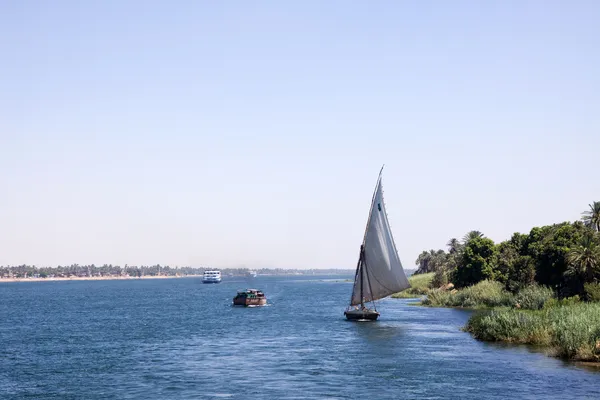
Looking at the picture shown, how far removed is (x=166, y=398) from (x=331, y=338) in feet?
110

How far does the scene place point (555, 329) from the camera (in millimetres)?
56375

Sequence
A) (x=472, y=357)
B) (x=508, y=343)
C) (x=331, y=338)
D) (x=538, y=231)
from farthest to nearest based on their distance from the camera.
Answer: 1. (x=538, y=231)
2. (x=331, y=338)
3. (x=508, y=343)
4. (x=472, y=357)

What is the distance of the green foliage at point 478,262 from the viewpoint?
117750 mm

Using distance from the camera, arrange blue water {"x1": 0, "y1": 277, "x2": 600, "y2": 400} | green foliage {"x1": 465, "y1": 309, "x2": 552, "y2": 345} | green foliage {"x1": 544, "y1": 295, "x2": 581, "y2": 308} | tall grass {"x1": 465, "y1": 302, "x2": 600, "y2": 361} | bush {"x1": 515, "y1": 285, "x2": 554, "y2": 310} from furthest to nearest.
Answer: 1. bush {"x1": 515, "y1": 285, "x2": 554, "y2": 310}
2. green foliage {"x1": 544, "y1": 295, "x2": 581, "y2": 308}
3. green foliage {"x1": 465, "y1": 309, "x2": 552, "y2": 345}
4. tall grass {"x1": 465, "y1": 302, "x2": 600, "y2": 361}
5. blue water {"x1": 0, "y1": 277, "x2": 600, "y2": 400}

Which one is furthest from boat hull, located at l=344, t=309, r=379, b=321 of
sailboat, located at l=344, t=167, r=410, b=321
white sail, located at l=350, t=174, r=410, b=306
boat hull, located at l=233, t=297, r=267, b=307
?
boat hull, located at l=233, t=297, r=267, b=307

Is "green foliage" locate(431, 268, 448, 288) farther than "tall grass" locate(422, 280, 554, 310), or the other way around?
"green foliage" locate(431, 268, 448, 288)

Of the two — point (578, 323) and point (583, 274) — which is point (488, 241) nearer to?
point (583, 274)

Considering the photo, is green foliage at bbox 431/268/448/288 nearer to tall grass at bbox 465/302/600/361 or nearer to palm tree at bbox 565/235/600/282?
palm tree at bbox 565/235/600/282

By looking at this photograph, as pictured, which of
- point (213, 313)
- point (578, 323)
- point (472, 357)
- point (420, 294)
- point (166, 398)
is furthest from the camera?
point (420, 294)

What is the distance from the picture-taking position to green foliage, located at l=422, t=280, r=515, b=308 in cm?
9788

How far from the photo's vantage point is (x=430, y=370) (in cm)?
5256

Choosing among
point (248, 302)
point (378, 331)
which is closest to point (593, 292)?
point (378, 331)

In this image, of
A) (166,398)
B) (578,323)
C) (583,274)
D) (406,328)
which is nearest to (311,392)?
(166,398)

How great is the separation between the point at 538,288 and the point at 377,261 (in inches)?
807
